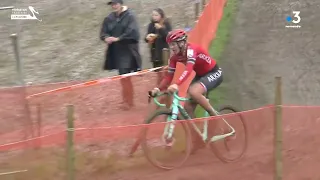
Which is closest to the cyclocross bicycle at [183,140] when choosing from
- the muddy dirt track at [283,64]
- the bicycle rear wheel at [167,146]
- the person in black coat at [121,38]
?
the bicycle rear wheel at [167,146]

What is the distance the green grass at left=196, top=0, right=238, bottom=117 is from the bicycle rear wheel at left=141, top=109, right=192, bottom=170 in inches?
151

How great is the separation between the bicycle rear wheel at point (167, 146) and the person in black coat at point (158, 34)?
3616mm

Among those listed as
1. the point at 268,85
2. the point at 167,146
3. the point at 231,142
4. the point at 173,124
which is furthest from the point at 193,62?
the point at 268,85

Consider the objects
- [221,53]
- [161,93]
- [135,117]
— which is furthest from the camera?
[221,53]

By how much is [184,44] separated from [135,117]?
2.02 meters

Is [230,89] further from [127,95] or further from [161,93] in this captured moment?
[161,93]

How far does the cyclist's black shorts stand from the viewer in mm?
7793

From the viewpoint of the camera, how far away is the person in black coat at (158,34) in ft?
32.4

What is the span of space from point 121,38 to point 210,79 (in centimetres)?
246

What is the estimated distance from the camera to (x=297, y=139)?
6734mm

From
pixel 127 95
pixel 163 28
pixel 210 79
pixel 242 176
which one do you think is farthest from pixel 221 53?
pixel 242 176

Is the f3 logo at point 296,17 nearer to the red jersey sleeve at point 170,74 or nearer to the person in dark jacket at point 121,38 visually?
the person in dark jacket at point 121,38

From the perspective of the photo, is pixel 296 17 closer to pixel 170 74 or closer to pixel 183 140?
pixel 170 74

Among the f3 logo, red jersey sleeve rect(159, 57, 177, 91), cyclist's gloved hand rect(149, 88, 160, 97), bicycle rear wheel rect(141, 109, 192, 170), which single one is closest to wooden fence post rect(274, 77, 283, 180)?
bicycle rear wheel rect(141, 109, 192, 170)
